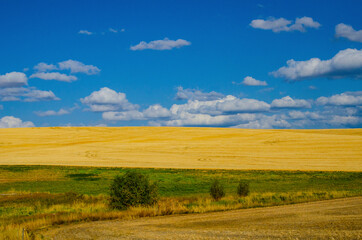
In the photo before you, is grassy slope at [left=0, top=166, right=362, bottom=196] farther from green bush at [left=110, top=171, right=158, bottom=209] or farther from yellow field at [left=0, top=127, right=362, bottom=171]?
green bush at [left=110, top=171, right=158, bottom=209]

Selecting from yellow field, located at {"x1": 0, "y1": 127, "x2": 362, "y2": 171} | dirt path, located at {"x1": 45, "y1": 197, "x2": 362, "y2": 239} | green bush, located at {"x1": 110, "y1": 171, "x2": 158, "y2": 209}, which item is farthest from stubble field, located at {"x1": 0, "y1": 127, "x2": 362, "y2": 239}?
green bush, located at {"x1": 110, "y1": 171, "x2": 158, "y2": 209}

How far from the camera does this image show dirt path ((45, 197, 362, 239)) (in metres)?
13.1

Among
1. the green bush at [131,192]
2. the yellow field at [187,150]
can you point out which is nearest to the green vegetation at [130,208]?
the green bush at [131,192]

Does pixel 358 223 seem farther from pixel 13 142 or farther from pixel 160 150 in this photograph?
pixel 13 142

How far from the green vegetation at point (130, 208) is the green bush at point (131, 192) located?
2.01ft

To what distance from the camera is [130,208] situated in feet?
68.0

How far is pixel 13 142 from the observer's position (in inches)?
3004

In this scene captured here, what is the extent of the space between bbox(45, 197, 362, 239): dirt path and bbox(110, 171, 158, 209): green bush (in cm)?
340

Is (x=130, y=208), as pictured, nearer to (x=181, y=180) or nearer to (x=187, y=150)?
(x=181, y=180)

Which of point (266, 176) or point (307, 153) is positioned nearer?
point (266, 176)

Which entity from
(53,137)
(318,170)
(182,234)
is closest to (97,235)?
(182,234)

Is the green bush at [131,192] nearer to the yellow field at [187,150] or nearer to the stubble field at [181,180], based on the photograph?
the stubble field at [181,180]

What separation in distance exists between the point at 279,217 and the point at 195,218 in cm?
364

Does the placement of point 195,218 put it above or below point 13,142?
below
